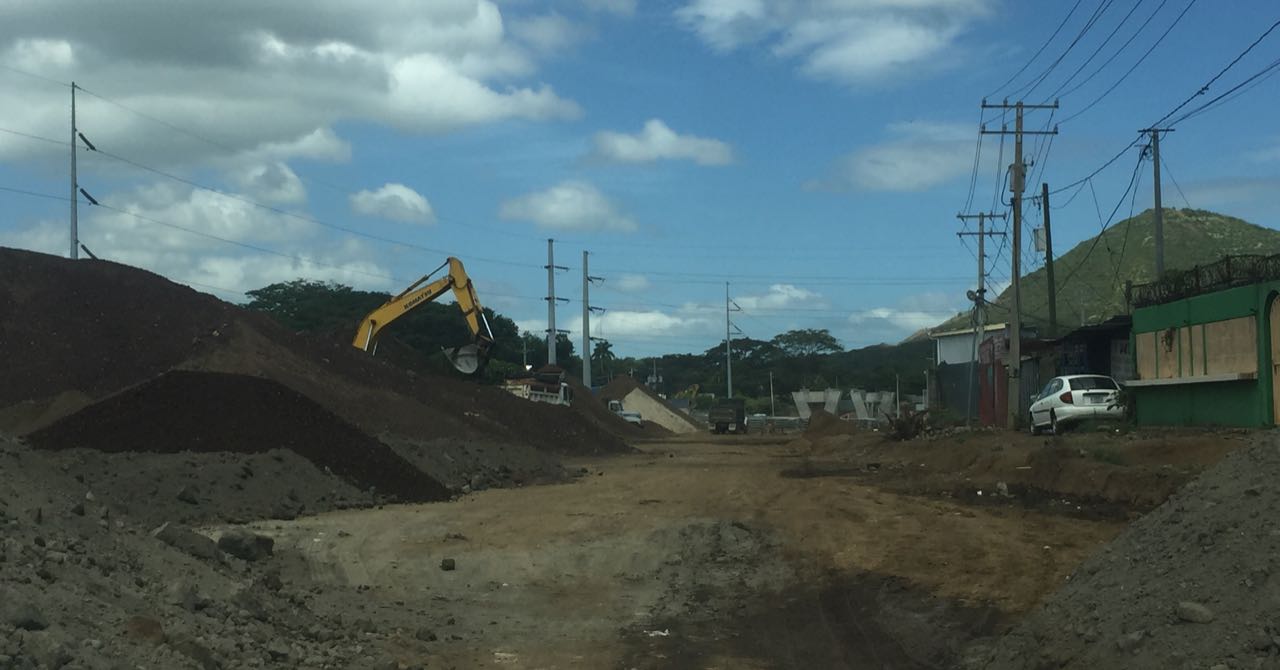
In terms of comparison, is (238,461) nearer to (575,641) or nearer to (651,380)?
(575,641)

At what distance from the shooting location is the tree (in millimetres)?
149750

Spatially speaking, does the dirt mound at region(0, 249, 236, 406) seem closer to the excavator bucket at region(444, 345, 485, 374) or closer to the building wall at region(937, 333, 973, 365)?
the excavator bucket at region(444, 345, 485, 374)

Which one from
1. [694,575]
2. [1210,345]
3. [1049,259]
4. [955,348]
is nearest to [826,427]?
[1049,259]

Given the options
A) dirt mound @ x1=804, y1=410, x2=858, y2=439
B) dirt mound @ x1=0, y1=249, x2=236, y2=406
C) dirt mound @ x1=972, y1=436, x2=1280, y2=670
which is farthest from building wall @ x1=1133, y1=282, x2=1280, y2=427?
dirt mound @ x1=804, y1=410, x2=858, y2=439

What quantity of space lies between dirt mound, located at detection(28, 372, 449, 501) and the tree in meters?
127

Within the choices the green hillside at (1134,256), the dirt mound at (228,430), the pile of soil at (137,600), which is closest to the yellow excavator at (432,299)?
the dirt mound at (228,430)

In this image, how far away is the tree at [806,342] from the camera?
149750mm

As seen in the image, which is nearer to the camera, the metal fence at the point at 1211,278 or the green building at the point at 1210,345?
the green building at the point at 1210,345

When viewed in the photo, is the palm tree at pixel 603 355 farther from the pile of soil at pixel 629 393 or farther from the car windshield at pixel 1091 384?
the car windshield at pixel 1091 384

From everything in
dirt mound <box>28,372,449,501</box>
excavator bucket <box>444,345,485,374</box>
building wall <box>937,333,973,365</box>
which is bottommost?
dirt mound <box>28,372,449,501</box>

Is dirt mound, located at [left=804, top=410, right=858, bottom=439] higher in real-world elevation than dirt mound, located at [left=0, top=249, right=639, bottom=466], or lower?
lower

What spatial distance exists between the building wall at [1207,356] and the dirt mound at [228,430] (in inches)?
626

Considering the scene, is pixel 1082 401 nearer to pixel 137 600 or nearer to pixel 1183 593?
pixel 1183 593

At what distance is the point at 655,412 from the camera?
97.9 metres
